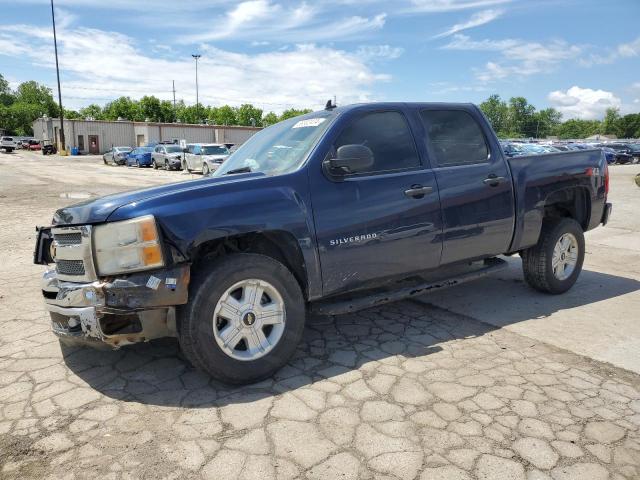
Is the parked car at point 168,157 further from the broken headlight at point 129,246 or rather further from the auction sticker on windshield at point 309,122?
the broken headlight at point 129,246

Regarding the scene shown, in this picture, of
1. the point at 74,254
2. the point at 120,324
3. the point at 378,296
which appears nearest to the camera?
the point at 120,324

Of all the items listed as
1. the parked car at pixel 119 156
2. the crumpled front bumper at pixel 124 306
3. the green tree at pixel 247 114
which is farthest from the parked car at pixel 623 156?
the green tree at pixel 247 114

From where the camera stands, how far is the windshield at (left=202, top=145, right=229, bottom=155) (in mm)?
27500

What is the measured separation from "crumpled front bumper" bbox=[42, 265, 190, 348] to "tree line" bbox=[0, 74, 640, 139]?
68440mm

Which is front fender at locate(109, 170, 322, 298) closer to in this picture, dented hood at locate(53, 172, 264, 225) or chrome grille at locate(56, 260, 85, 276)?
dented hood at locate(53, 172, 264, 225)

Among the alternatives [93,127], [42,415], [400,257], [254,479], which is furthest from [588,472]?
[93,127]

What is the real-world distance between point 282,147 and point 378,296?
1412mm

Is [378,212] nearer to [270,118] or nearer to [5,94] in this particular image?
[270,118]

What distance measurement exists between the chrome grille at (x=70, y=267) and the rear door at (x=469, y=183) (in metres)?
2.73

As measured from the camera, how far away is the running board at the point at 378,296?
148 inches

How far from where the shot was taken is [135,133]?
6216 centimetres

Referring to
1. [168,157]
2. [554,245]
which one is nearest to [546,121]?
[168,157]

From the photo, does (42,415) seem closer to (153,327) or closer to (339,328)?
(153,327)

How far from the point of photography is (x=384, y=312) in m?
4.88
